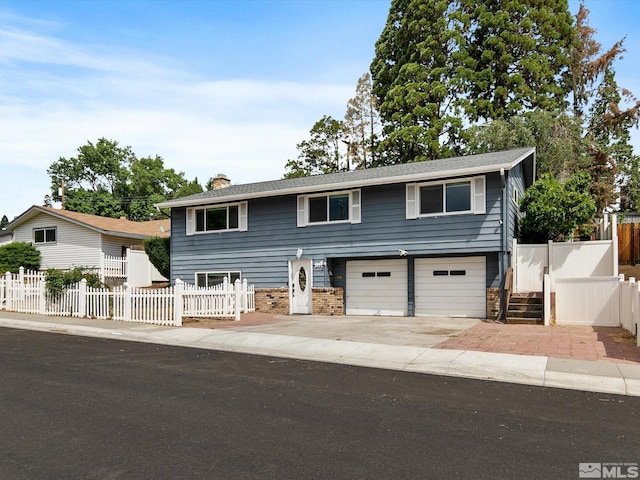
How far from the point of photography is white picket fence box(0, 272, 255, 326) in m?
16.1

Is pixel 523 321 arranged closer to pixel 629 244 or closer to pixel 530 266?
pixel 530 266

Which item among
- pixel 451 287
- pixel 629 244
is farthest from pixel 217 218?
pixel 629 244

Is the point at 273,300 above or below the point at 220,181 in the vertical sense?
below

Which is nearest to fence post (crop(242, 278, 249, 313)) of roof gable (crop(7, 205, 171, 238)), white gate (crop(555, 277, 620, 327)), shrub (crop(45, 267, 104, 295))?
shrub (crop(45, 267, 104, 295))

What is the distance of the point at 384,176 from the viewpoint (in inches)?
748

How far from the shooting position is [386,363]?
9.86m

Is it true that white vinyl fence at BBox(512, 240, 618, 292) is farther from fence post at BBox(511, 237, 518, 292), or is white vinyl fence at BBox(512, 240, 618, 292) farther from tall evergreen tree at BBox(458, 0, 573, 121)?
tall evergreen tree at BBox(458, 0, 573, 121)

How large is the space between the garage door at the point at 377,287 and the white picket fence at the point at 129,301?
13.7 feet

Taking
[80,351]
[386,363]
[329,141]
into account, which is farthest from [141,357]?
[329,141]

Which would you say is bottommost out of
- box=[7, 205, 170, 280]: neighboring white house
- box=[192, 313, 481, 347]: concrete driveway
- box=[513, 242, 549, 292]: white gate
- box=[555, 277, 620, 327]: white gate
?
box=[192, 313, 481, 347]: concrete driveway

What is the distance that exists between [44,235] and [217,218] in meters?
14.7

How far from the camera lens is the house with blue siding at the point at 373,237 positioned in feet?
57.3

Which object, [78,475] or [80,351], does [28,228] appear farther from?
[78,475]

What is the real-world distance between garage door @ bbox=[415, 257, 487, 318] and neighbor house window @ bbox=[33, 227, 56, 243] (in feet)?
74.7
